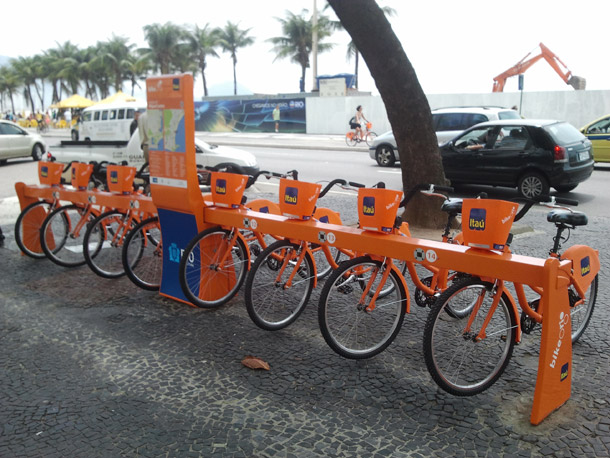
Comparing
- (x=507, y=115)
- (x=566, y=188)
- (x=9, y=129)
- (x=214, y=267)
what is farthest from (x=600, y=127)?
(x=9, y=129)

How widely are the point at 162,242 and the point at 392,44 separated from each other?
3.82 metres

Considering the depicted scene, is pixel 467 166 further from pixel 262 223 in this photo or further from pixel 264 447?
pixel 264 447

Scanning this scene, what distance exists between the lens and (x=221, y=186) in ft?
17.0

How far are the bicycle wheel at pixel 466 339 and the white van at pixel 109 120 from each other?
23.0 metres

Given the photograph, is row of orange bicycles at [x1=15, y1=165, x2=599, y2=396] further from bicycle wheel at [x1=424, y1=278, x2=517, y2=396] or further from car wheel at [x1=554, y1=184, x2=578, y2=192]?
car wheel at [x1=554, y1=184, x2=578, y2=192]

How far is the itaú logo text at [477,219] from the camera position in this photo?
3613 millimetres

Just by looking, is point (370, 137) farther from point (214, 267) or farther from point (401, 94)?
point (214, 267)

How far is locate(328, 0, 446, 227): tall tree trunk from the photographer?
7.12 metres

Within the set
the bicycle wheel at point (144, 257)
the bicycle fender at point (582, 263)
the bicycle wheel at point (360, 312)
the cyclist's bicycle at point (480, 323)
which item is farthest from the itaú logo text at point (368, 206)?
the bicycle wheel at point (144, 257)

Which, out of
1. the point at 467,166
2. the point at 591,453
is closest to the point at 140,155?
the point at 467,166

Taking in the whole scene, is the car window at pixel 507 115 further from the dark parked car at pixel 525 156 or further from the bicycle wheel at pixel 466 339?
the bicycle wheel at pixel 466 339

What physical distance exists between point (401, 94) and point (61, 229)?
4359mm

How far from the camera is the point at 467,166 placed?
12047mm

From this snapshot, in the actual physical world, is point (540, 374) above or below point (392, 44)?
below
